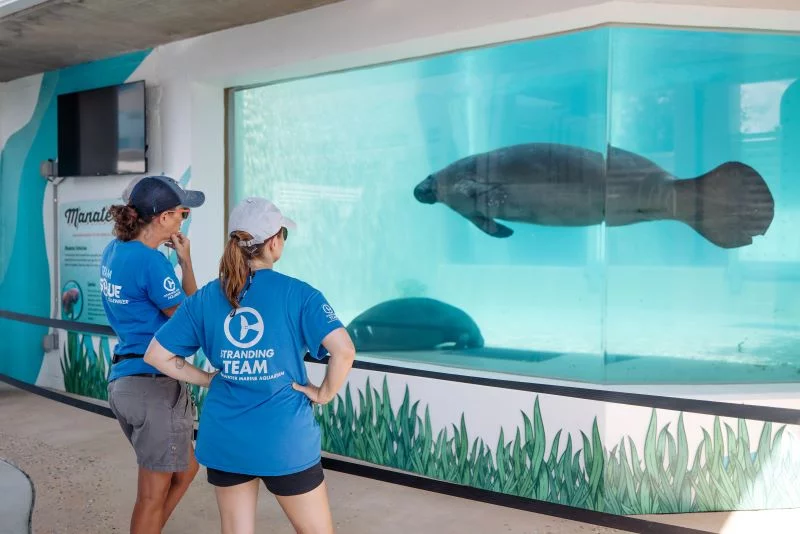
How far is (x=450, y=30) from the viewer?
14.3 feet

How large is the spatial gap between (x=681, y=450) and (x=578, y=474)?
22.1 inches

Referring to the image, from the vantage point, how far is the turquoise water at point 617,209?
4.27 meters

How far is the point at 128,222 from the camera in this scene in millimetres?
2814

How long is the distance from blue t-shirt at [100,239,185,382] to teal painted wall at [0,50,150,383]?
15.4 ft

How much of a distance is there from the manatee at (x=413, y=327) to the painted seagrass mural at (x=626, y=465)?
0.63m

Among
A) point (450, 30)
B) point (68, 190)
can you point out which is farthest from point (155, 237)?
point (68, 190)

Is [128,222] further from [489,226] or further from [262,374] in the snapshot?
[489,226]

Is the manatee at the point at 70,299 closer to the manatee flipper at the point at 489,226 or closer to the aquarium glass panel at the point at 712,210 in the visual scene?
the manatee flipper at the point at 489,226

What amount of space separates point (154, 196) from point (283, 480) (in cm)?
130

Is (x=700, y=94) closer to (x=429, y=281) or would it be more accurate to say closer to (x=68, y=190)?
(x=429, y=281)

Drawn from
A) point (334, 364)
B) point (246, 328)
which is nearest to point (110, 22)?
point (246, 328)

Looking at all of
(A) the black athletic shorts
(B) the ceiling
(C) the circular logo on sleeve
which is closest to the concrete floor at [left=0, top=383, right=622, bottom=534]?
(C) the circular logo on sleeve

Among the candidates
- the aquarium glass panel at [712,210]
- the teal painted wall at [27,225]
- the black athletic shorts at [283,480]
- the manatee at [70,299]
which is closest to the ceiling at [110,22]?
the teal painted wall at [27,225]

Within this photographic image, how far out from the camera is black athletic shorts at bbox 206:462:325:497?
2152 millimetres
